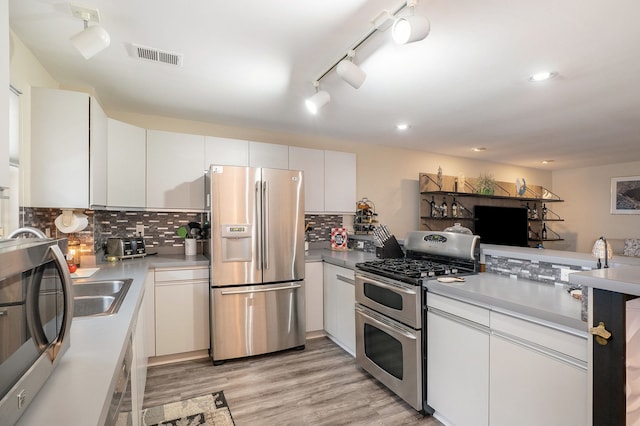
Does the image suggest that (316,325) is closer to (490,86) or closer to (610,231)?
(490,86)

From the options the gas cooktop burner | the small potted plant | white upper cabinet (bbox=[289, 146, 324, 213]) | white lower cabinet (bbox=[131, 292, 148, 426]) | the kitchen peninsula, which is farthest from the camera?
the small potted plant

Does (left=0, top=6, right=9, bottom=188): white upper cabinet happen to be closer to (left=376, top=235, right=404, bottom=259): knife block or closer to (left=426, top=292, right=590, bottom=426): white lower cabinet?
(left=426, top=292, right=590, bottom=426): white lower cabinet

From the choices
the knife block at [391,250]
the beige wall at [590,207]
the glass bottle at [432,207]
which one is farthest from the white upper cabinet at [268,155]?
the beige wall at [590,207]

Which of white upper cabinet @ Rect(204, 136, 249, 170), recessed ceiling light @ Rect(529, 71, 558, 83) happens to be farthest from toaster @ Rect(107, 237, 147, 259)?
recessed ceiling light @ Rect(529, 71, 558, 83)

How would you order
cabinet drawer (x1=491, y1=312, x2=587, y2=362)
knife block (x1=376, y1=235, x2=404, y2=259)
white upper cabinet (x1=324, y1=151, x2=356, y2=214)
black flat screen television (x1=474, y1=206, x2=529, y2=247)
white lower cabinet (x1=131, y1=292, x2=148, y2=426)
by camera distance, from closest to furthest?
cabinet drawer (x1=491, y1=312, x2=587, y2=362)
white lower cabinet (x1=131, y1=292, x2=148, y2=426)
knife block (x1=376, y1=235, x2=404, y2=259)
white upper cabinet (x1=324, y1=151, x2=356, y2=214)
black flat screen television (x1=474, y1=206, x2=529, y2=247)

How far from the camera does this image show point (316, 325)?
339cm

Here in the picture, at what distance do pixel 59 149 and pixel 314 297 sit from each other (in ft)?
8.34

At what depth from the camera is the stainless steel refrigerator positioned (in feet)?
9.21

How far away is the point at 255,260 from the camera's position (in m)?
2.92

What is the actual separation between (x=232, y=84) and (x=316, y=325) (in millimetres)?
2533

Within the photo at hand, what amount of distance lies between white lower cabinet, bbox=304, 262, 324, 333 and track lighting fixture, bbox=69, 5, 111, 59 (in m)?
2.47

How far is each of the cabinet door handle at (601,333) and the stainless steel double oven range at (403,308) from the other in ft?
3.21

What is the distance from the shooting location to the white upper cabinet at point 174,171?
3.00 m

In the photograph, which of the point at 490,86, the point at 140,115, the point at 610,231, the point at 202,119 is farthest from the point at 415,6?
the point at 610,231
